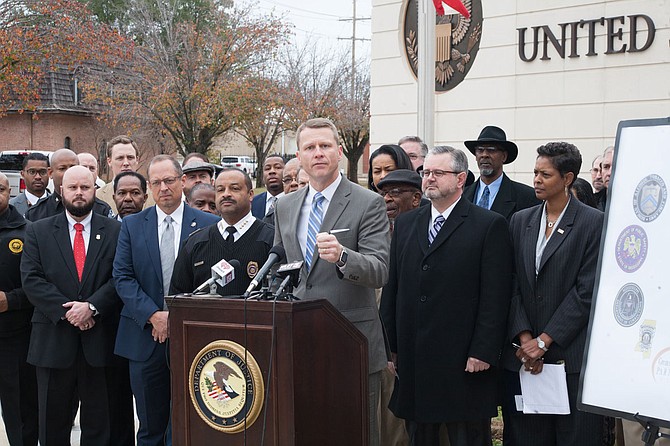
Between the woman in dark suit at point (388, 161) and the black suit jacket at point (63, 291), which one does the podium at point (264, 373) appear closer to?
the black suit jacket at point (63, 291)

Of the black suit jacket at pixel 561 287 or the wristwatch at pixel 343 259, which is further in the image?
the black suit jacket at pixel 561 287

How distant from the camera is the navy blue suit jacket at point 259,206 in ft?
28.3

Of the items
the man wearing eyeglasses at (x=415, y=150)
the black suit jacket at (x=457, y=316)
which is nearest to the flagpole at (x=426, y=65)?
the man wearing eyeglasses at (x=415, y=150)

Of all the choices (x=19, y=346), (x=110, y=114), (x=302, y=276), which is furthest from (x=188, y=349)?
(x=110, y=114)

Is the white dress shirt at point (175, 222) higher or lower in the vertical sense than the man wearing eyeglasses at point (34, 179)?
lower

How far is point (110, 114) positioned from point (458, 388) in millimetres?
29580

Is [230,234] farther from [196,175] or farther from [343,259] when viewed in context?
[196,175]

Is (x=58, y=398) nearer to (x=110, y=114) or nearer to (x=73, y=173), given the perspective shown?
(x=73, y=173)

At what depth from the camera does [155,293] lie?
5.78 meters

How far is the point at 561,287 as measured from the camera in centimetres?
474

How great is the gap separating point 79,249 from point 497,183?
3.20 m

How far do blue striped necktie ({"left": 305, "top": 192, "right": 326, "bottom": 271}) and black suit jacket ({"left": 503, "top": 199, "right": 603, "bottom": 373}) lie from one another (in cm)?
124

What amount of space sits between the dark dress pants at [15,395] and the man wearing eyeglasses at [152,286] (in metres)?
1.09

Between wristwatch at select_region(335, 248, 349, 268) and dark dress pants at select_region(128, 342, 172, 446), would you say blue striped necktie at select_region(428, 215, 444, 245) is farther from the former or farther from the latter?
dark dress pants at select_region(128, 342, 172, 446)
